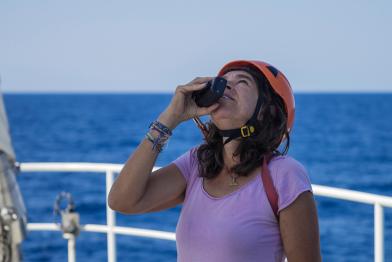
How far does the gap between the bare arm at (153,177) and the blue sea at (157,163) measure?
6.06m

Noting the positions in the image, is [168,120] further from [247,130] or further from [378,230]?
[378,230]

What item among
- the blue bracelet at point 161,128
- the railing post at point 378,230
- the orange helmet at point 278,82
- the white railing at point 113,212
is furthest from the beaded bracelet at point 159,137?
the railing post at point 378,230

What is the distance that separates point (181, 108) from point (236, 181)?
26 cm

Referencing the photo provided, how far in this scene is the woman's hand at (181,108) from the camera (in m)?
1.97

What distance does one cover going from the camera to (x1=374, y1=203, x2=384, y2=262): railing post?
265cm

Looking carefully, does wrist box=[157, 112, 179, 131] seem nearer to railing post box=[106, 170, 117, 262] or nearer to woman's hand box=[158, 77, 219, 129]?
woman's hand box=[158, 77, 219, 129]

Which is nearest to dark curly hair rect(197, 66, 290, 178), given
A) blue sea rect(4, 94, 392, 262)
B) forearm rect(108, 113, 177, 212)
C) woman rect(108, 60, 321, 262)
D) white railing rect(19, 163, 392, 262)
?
woman rect(108, 60, 321, 262)

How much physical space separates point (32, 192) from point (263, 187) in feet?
96.0

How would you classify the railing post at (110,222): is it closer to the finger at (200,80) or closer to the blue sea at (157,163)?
the finger at (200,80)

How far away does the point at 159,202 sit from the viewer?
2051 millimetres

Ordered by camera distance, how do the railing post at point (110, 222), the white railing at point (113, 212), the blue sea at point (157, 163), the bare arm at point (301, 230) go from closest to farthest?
the bare arm at point (301, 230), the white railing at point (113, 212), the railing post at point (110, 222), the blue sea at point (157, 163)

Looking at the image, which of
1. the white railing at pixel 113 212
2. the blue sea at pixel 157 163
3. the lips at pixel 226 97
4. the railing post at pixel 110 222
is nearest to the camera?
the lips at pixel 226 97

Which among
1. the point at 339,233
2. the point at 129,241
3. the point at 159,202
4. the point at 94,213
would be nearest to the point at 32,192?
the point at 94,213

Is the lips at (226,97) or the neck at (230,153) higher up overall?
the lips at (226,97)
